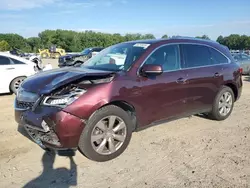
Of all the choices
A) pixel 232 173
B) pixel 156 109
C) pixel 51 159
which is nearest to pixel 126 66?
pixel 156 109

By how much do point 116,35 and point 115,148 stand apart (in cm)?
9451

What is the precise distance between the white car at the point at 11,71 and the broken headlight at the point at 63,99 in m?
5.92

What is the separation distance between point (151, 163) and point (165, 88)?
1345 millimetres

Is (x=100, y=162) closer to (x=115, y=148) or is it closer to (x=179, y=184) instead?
(x=115, y=148)

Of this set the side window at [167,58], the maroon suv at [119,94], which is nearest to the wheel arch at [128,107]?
the maroon suv at [119,94]

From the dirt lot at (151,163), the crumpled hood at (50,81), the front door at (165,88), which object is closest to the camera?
the dirt lot at (151,163)

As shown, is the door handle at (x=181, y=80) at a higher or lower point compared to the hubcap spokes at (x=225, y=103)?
higher

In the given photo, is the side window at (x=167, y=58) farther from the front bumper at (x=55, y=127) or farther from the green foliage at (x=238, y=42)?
the green foliage at (x=238, y=42)

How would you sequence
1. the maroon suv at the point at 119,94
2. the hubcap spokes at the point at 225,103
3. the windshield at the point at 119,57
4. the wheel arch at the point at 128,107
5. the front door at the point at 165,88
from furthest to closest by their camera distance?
the hubcap spokes at the point at 225,103 → the windshield at the point at 119,57 → the front door at the point at 165,88 → the wheel arch at the point at 128,107 → the maroon suv at the point at 119,94

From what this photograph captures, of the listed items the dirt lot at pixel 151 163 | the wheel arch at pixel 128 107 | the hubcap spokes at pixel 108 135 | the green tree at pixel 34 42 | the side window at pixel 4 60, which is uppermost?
the green tree at pixel 34 42

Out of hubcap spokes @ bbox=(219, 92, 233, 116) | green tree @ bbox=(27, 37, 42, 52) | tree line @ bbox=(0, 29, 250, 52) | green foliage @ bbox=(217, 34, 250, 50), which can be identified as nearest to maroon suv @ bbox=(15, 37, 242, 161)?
hubcap spokes @ bbox=(219, 92, 233, 116)

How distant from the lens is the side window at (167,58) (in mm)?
4836

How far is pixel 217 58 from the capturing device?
5.94m

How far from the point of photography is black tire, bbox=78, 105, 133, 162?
393 centimetres
